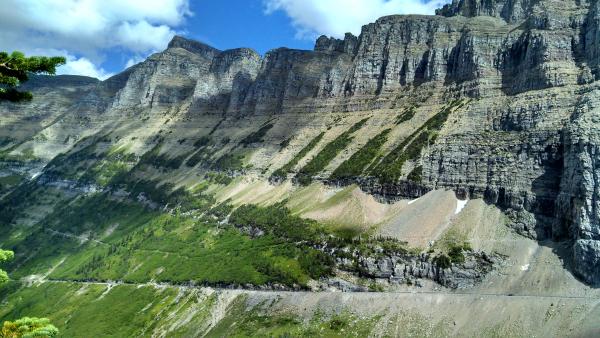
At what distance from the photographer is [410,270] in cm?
13750

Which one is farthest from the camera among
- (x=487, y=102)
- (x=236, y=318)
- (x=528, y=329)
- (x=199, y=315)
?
(x=487, y=102)

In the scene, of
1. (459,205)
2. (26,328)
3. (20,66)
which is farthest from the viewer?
(459,205)

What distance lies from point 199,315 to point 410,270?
217 ft

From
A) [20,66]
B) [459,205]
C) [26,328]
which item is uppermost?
[20,66]

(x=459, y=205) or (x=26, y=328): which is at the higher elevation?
(x=459, y=205)

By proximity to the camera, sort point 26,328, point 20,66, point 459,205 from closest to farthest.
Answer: point 26,328 < point 20,66 < point 459,205

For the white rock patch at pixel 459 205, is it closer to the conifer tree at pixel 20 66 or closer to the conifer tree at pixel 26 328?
the conifer tree at pixel 26 328

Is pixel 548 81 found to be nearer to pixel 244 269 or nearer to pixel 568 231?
pixel 568 231

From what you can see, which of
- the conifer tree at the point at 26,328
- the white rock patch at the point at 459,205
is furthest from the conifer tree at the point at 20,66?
the white rock patch at the point at 459,205

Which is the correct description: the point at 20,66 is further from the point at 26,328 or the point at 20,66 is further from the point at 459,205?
the point at 459,205

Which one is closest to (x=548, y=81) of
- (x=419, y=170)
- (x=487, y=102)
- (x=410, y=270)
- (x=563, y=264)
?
(x=487, y=102)

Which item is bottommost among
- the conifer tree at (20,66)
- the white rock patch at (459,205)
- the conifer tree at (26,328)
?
the conifer tree at (26,328)

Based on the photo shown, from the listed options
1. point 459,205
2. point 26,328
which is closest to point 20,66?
point 26,328

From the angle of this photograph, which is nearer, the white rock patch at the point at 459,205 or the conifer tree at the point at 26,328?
the conifer tree at the point at 26,328
